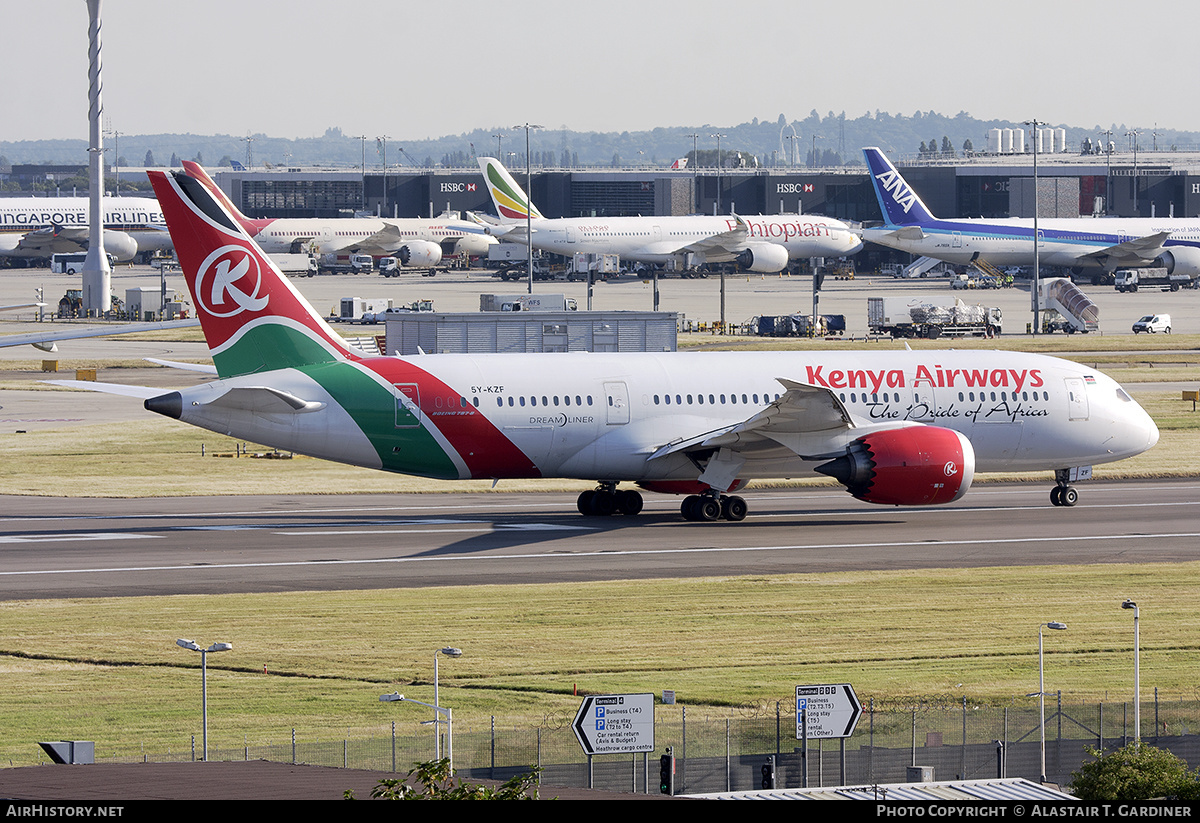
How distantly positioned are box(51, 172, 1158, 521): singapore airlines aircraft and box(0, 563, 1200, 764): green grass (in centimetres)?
569

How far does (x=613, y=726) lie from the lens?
914 inches

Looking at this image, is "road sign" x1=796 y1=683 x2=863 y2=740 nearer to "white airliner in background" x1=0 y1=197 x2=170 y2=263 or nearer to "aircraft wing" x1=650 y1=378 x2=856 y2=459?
"aircraft wing" x1=650 y1=378 x2=856 y2=459

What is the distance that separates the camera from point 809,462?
42.8m

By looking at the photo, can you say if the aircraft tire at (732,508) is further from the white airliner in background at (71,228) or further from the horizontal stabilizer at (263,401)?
the white airliner in background at (71,228)

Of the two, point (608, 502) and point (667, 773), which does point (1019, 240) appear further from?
A: point (667, 773)

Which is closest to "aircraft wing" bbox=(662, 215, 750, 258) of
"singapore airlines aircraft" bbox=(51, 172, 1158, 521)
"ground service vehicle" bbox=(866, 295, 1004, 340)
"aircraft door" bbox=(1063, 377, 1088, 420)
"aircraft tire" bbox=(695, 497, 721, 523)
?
"ground service vehicle" bbox=(866, 295, 1004, 340)

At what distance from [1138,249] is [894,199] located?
2328 cm

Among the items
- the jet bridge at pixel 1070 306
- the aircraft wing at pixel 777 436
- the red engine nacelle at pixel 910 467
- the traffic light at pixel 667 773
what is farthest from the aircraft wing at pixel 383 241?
the traffic light at pixel 667 773

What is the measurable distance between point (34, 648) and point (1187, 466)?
42.6 metres

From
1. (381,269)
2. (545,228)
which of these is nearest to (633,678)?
(545,228)

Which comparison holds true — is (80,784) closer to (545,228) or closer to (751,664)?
(751,664)

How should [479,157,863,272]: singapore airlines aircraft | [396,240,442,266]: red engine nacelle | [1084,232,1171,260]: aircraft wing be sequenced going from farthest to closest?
[396,240,442,266]: red engine nacelle, [479,157,863,272]: singapore airlines aircraft, [1084,232,1171,260]: aircraft wing

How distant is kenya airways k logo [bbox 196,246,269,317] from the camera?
135ft

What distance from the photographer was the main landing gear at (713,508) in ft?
147
